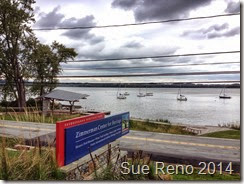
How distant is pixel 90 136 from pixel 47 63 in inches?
268

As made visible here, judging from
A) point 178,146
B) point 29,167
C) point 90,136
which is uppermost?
point 90,136

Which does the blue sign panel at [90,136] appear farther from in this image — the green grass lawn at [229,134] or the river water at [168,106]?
the green grass lawn at [229,134]

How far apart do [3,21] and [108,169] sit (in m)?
10.2

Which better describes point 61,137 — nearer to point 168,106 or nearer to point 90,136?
point 90,136

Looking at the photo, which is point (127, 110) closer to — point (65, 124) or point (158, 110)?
point (65, 124)

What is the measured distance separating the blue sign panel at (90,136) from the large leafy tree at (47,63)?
3.45m

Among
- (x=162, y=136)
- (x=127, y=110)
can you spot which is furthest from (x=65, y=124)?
(x=162, y=136)

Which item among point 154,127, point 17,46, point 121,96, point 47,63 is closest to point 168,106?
point 154,127

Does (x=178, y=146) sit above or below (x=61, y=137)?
below

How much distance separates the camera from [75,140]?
3.58m

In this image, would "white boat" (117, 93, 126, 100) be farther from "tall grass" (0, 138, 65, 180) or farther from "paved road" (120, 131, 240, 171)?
"tall grass" (0, 138, 65, 180)

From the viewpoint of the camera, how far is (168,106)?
8.26 meters

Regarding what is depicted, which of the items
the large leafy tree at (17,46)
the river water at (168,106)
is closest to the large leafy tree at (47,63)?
the large leafy tree at (17,46)

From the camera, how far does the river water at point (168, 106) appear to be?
17.8 ft
